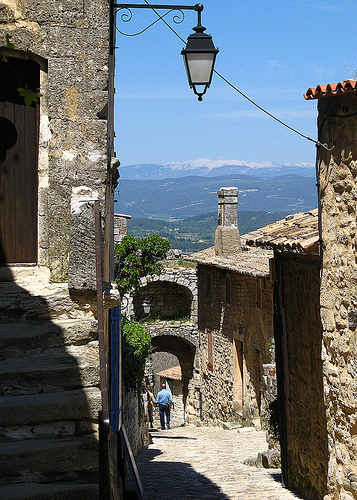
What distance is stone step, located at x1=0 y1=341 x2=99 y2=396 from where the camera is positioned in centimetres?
425

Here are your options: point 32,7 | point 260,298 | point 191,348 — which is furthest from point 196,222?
point 32,7

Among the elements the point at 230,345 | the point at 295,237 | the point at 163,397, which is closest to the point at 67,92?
the point at 295,237

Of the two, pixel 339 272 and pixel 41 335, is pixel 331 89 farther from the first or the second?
pixel 41 335

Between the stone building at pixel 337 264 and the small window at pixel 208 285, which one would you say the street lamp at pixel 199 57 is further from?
the small window at pixel 208 285

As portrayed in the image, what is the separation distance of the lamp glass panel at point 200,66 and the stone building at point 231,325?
25.7 ft

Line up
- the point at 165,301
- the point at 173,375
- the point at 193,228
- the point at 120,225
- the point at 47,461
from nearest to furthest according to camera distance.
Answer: the point at 47,461 → the point at 120,225 → the point at 165,301 → the point at 173,375 → the point at 193,228

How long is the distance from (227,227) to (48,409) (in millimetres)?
15878

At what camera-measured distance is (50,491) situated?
351 cm

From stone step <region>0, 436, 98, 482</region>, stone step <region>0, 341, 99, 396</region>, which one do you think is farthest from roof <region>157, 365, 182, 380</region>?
stone step <region>0, 436, 98, 482</region>

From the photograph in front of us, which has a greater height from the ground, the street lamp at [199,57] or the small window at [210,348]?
the street lamp at [199,57]

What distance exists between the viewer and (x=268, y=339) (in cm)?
1451

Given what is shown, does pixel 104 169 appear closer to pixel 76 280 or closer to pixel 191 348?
pixel 76 280

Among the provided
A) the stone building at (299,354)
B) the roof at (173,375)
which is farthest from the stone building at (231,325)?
the roof at (173,375)

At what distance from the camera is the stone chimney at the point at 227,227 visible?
764 inches
